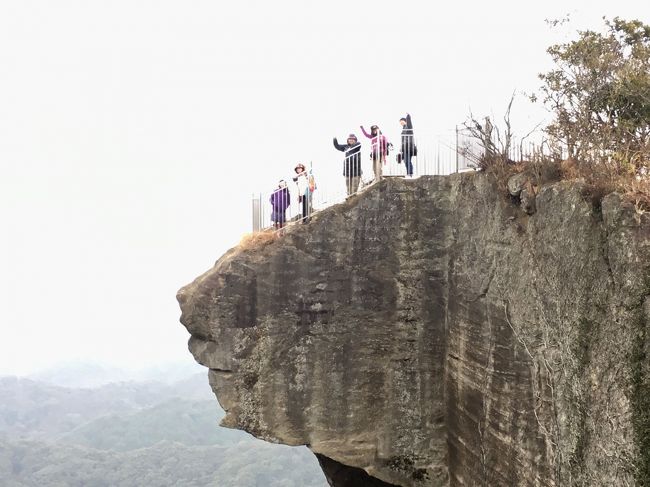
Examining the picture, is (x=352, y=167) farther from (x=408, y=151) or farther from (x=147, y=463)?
(x=147, y=463)

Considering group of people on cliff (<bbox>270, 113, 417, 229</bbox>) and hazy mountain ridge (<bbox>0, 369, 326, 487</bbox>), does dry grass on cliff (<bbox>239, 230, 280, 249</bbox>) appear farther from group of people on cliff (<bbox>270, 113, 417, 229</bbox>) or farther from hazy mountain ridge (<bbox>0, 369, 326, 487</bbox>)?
hazy mountain ridge (<bbox>0, 369, 326, 487</bbox>)

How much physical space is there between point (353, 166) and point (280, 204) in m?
2.09

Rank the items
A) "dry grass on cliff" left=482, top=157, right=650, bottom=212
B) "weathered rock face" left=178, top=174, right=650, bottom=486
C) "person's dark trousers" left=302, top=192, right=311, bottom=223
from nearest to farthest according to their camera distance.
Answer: "dry grass on cliff" left=482, top=157, right=650, bottom=212
"weathered rock face" left=178, top=174, right=650, bottom=486
"person's dark trousers" left=302, top=192, right=311, bottom=223

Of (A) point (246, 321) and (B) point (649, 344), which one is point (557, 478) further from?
(A) point (246, 321)

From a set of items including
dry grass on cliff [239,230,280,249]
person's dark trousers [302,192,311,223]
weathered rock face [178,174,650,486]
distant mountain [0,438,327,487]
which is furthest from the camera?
distant mountain [0,438,327,487]

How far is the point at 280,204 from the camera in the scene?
12852 millimetres

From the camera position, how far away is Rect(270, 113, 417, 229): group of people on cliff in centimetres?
1154

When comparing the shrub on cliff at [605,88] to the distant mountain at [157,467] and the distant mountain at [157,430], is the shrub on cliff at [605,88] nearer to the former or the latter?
the distant mountain at [157,467]

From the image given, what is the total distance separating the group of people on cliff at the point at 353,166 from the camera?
11539 mm

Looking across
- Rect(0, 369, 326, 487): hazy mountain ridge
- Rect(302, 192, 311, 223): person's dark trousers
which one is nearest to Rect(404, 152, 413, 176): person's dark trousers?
Rect(302, 192, 311, 223): person's dark trousers

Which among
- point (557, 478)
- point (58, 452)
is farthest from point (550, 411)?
point (58, 452)

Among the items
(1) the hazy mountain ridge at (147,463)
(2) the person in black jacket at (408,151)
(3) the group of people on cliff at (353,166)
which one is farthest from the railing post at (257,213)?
(1) the hazy mountain ridge at (147,463)

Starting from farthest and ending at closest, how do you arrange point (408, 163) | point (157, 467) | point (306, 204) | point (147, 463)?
point (147, 463)
point (157, 467)
point (306, 204)
point (408, 163)

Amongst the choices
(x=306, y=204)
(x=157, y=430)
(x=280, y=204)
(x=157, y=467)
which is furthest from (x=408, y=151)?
(x=157, y=430)
